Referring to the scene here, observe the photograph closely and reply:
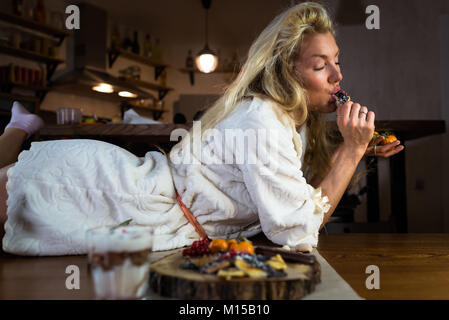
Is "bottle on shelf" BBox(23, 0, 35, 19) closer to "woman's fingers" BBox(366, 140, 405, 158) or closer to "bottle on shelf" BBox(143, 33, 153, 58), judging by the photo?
"bottle on shelf" BBox(143, 33, 153, 58)

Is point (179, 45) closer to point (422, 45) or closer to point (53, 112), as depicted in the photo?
point (53, 112)

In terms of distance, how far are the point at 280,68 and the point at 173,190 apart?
53cm

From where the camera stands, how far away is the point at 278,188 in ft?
3.39

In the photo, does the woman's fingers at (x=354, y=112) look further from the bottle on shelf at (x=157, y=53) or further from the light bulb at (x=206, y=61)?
the bottle on shelf at (x=157, y=53)

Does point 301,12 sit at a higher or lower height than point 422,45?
lower

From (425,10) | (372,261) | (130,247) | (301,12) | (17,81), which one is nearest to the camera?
(130,247)

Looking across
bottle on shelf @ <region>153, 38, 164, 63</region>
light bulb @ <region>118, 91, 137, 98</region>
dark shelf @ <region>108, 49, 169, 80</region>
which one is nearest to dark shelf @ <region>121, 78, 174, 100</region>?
dark shelf @ <region>108, 49, 169, 80</region>

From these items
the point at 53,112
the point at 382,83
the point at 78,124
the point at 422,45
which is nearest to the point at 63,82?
the point at 53,112

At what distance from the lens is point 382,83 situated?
323 centimetres

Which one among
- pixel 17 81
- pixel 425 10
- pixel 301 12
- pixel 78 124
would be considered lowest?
pixel 78 124

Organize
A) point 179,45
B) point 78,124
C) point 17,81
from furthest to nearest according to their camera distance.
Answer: point 179,45 → point 17,81 → point 78,124

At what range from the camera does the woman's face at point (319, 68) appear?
1238 millimetres

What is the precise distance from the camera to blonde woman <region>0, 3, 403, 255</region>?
1.06m
